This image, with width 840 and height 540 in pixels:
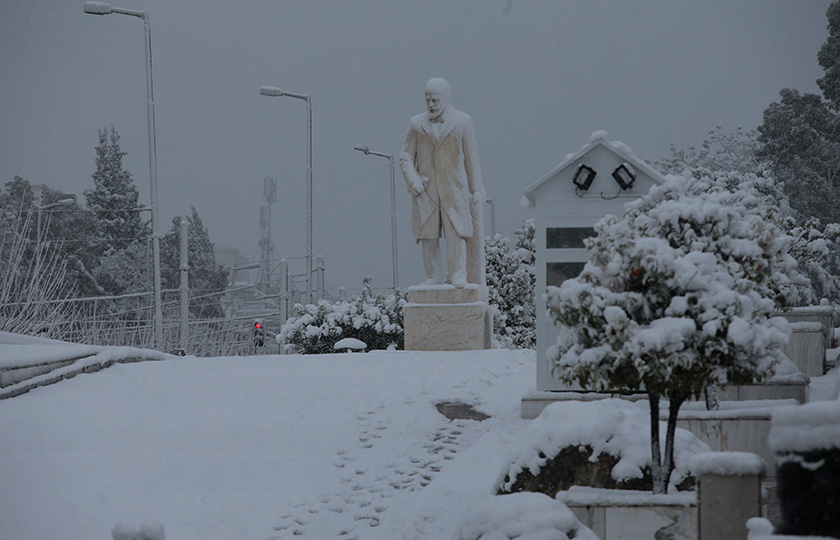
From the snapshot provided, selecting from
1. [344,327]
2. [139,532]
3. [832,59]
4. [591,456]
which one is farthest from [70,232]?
[139,532]

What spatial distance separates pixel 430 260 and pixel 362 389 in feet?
16.5

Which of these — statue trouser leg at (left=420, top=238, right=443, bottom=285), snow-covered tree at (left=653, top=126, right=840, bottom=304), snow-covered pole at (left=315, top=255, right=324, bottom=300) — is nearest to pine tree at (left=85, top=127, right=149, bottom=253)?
snow-covered pole at (left=315, top=255, right=324, bottom=300)

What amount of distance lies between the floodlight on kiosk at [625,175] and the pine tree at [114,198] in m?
44.0

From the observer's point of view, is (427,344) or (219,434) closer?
(219,434)

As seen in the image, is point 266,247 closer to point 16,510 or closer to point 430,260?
point 430,260

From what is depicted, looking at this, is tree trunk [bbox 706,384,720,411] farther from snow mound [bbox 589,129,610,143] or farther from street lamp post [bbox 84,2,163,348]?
street lamp post [bbox 84,2,163,348]

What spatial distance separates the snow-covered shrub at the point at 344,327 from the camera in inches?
812

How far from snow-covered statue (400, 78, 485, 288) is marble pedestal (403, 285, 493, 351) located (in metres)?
0.28

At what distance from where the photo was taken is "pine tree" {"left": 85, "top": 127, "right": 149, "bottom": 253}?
51.9 meters

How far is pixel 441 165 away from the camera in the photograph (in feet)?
53.5

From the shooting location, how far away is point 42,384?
1172 centimetres

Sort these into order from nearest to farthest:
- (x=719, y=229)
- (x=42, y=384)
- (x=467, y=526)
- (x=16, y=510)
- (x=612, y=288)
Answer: (x=467, y=526)
(x=612, y=288)
(x=719, y=229)
(x=16, y=510)
(x=42, y=384)

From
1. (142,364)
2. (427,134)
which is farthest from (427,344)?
(142,364)

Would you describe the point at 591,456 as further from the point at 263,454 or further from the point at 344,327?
the point at 344,327
